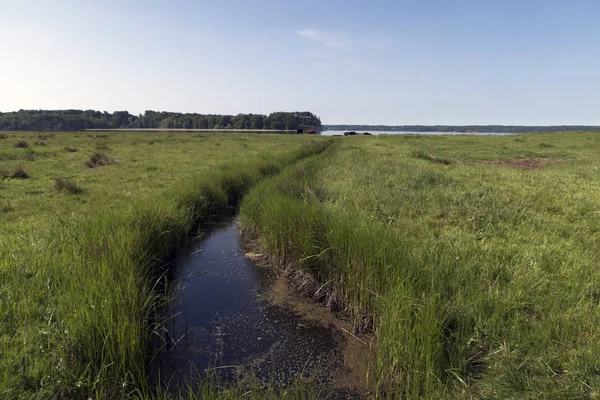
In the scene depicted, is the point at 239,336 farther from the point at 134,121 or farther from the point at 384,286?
the point at 134,121

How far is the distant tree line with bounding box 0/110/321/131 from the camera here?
126312 mm

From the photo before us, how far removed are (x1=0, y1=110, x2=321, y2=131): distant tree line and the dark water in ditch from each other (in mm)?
144593

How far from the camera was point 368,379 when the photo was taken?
16.2 feet

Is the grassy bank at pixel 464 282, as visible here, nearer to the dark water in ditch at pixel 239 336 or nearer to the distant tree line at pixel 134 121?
the dark water in ditch at pixel 239 336

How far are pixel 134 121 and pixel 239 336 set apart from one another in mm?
199788

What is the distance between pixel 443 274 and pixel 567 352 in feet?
6.27

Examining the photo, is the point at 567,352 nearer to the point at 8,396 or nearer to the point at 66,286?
the point at 8,396

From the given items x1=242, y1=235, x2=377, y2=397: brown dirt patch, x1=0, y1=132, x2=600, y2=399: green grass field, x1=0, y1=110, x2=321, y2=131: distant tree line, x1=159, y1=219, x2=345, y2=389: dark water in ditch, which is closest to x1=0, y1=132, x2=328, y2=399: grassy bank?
x1=0, y1=132, x2=600, y2=399: green grass field

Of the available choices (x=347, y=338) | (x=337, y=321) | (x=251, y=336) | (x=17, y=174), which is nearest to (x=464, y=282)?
(x=347, y=338)

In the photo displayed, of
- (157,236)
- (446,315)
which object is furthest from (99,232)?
(446,315)

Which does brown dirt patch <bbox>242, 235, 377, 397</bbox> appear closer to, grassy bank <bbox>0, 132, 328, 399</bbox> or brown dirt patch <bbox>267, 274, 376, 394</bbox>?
brown dirt patch <bbox>267, 274, 376, 394</bbox>

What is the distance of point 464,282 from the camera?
586cm

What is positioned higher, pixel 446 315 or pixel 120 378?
pixel 446 315

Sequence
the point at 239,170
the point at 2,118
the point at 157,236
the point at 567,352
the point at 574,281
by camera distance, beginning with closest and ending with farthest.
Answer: the point at 567,352
the point at 574,281
the point at 157,236
the point at 239,170
the point at 2,118
